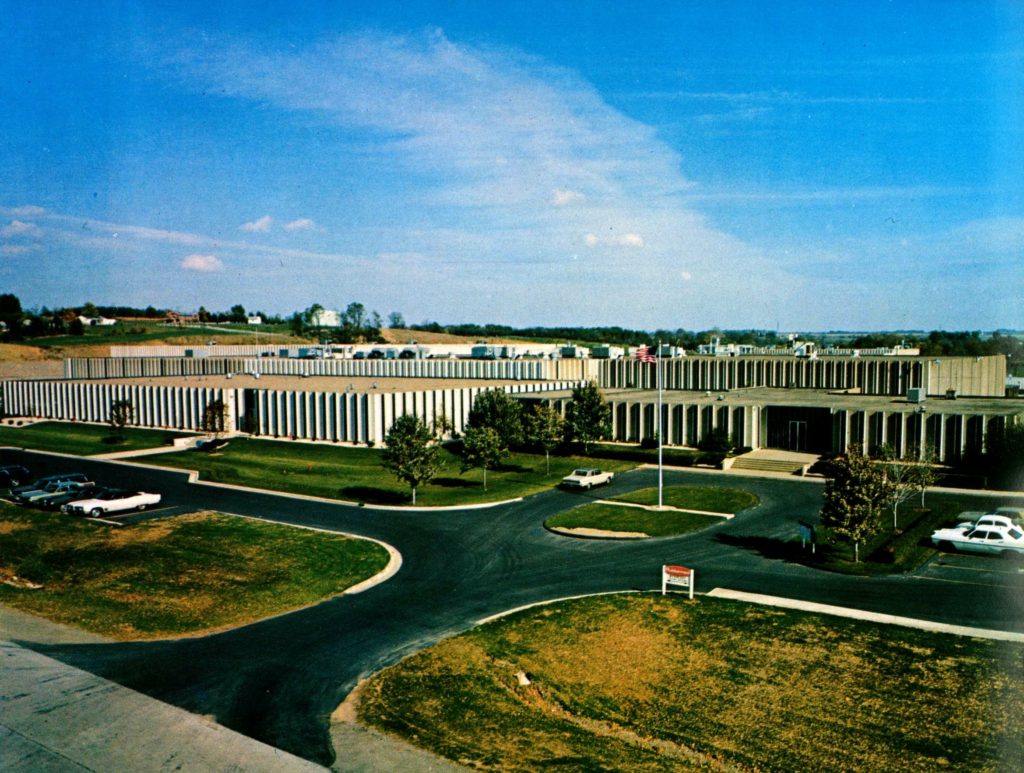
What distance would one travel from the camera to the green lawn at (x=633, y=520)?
37.2 m

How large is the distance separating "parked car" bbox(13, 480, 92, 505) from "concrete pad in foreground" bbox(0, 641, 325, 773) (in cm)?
2816

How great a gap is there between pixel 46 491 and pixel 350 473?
735 inches

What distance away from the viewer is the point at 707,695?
19141mm

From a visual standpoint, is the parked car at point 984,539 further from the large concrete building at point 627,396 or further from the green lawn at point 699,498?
the large concrete building at point 627,396

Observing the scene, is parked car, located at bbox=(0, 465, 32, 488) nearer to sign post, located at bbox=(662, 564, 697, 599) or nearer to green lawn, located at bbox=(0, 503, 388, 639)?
green lawn, located at bbox=(0, 503, 388, 639)

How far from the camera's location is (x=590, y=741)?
1697cm

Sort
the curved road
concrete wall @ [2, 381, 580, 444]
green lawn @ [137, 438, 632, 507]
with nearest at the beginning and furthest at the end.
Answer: the curved road
green lawn @ [137, 438, 632, 507]
concrete wall @ [2, 381, 580, 444]

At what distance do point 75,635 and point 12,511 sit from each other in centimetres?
2377

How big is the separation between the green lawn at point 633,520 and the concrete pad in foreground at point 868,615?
9.18 m

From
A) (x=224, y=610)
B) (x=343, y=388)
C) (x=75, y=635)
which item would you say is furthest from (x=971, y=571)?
(x=343, y=388)

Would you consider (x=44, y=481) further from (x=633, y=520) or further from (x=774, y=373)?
(x=774, y=373)

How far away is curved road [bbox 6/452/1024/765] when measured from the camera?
19.9m

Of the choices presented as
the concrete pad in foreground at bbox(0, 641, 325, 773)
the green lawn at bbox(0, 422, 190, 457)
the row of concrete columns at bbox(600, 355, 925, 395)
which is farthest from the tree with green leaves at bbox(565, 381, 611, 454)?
the concrete pad in foreground at bbox(0, 641, 325, 773)

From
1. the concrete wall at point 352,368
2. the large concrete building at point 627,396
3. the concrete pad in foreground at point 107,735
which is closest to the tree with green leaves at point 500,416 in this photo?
the large concrete building at point 627,396
